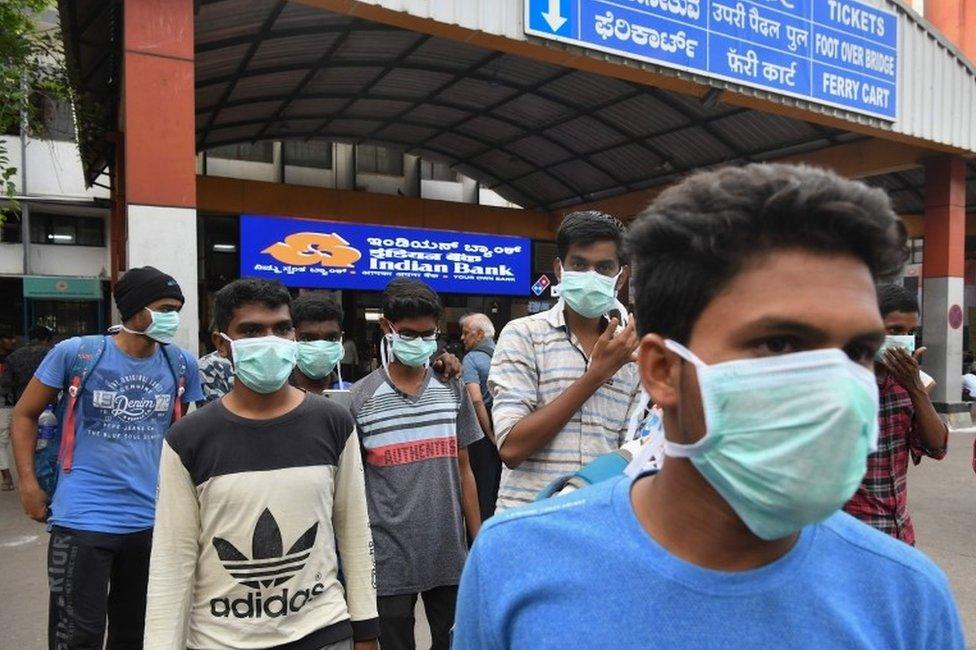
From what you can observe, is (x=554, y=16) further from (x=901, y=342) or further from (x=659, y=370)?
(x=659, y=370)

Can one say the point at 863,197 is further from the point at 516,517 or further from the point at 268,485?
the point at 268,485

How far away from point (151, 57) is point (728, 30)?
6275 millimetres

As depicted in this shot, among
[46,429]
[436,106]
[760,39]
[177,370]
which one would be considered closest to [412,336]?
[177,370]

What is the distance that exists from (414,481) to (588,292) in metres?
1.11

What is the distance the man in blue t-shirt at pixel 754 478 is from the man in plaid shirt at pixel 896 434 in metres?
2.12

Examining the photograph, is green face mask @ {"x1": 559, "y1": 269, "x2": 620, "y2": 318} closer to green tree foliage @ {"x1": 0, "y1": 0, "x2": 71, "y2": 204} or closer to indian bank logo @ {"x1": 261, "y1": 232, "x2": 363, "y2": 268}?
green tree foliage @ {"x1": 0, "y1": 0, "x2": 71, "y2": 204}

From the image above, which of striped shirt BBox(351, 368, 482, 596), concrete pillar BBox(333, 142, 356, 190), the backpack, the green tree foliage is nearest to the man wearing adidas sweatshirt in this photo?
striped shirt BBox(351, 368, 482, 596)

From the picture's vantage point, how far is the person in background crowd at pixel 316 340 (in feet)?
11.9

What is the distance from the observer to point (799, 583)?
0.92m

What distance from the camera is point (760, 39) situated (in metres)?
8.62

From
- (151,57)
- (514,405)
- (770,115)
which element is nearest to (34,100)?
(151,57)

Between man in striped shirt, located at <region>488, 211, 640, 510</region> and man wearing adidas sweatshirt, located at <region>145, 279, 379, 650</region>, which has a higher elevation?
man in striped shirt, located at <region>488, 211, 640, 510</region>

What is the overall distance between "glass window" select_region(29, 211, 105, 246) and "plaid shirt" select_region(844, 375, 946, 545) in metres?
21.3

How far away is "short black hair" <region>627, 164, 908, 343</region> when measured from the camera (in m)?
0.93
